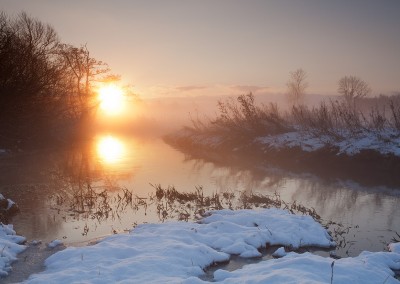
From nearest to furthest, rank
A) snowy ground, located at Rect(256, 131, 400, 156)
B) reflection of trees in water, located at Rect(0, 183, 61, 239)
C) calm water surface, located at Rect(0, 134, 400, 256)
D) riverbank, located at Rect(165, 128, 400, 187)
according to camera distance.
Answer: reflection of trees in water, located at Rect(0, 183, 61, 239) < calm water surface, located at Rect(0, 134, 400, 256) < riverbank, located at Rect(165, 128, 400, 187) < snowy ground, located at Rect(256, 131, 400, 156)

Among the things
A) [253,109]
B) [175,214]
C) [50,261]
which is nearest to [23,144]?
[253,109]

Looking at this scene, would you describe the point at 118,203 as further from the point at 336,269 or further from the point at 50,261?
the point at 336,269

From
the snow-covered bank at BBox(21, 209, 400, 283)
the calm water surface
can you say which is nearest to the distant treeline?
the calm water surface

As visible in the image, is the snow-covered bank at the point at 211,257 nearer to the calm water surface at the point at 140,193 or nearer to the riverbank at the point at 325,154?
the calm water surface at the point at 140,193

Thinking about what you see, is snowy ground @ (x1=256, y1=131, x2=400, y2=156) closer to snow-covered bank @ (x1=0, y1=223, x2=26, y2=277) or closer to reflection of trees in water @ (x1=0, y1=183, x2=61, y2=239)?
reflection of trees in water @ (x1=0, y1=183, x2=61, y2=239)

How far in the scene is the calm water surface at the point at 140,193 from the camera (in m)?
10.2

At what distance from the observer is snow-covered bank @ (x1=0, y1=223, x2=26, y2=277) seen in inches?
274

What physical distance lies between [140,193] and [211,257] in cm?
778

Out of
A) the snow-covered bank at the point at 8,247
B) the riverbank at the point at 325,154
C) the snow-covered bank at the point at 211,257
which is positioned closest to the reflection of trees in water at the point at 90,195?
the snow-covered bank at the point at 8,247

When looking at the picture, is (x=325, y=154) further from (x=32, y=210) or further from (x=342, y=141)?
(x=32, y=210)

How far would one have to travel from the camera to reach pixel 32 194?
14430 millimetres

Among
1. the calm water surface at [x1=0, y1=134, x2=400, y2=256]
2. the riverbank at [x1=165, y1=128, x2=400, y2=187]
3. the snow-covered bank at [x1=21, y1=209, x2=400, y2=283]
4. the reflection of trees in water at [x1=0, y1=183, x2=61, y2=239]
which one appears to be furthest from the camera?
the riverbank at [x1=165, y1=128, x2=400, y2=187]

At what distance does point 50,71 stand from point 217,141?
17305mm

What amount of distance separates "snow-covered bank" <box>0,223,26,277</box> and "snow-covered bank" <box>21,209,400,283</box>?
79cm
